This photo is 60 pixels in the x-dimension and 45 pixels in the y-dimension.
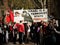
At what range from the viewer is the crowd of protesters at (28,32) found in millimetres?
3592

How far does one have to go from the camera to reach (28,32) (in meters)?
3.63

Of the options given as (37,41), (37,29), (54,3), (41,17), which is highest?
(54,3)

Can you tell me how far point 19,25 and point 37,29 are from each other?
1.30 feet

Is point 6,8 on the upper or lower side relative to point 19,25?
upper

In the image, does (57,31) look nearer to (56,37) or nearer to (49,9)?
(56,37)

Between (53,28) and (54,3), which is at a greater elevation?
(54,3)

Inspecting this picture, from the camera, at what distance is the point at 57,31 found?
3.55 metres

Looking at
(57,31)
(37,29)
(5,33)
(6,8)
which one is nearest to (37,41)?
(37,29)

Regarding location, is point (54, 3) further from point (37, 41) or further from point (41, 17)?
point (37, 41)

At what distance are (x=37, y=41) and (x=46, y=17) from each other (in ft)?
1.80

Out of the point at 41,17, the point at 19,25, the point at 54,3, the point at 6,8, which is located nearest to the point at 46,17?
the point at 41,17

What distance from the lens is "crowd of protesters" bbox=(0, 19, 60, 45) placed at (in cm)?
359

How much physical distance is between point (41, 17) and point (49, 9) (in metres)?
0.25

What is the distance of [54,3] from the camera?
11.7ft
